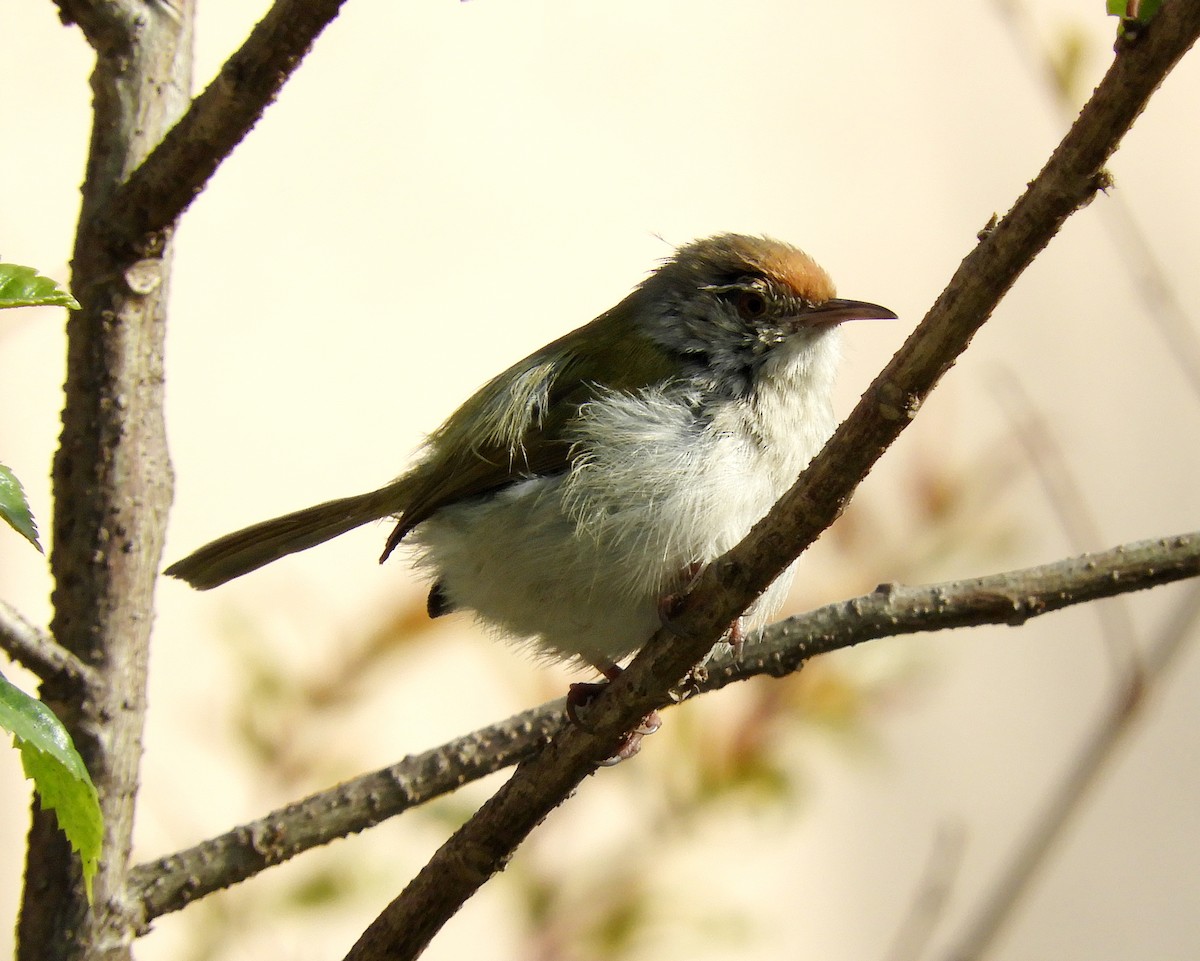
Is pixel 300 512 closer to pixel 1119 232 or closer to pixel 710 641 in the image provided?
pixel 710 641

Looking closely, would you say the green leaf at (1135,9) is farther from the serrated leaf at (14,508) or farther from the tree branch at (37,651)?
the tree branch at (37,651)

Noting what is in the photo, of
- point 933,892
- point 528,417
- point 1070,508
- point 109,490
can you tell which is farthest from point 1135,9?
point 1070,508

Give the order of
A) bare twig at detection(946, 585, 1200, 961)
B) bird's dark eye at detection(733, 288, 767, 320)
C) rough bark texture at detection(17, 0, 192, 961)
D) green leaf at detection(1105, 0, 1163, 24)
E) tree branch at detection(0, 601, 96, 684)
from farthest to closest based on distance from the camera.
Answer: bird's dark eye at detection(733, 288, 767, 320)
bare twig at detection(946, 585, 1200, 961)
rough bark texture at detection(17, 0, 192, 961)
tree branch at detection(0, 601, 96, 684)
green leaf at detection(1105, 0, 1163, 24)

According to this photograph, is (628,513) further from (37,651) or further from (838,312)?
(37,651)

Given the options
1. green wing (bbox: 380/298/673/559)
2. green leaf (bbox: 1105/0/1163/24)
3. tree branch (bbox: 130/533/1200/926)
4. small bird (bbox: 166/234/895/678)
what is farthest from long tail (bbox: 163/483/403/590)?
green leaf (bbox: 1105/0/1163/24)

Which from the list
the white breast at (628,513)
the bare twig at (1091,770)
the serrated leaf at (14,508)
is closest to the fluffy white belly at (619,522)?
the white breast at (628,513)

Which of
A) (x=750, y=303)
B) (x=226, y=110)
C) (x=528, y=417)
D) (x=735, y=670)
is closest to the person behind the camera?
(x=226, y=110)

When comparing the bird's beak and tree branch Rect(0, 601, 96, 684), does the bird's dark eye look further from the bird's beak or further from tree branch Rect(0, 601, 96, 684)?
tree branch Rect(0, 601, 96, 684)
